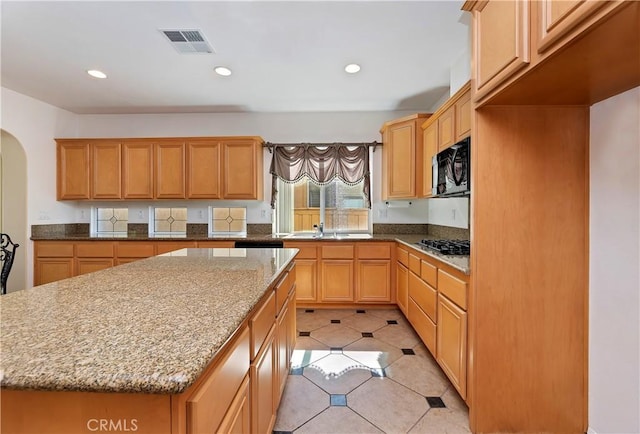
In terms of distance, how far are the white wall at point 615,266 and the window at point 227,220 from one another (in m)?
3.81

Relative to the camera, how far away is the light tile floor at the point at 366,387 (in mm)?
1718

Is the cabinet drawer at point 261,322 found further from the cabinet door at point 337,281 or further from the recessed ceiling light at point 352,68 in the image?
the recessed ceiling light at point 352,68

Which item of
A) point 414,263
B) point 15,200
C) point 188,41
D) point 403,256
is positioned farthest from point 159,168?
point 414,263

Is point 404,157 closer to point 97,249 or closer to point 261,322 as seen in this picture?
point 261,322

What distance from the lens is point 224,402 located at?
0.84 metres

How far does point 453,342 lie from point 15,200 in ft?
17.0

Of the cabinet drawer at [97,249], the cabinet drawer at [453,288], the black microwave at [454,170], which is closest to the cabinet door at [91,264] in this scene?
the cabinet drawer at [97,249]

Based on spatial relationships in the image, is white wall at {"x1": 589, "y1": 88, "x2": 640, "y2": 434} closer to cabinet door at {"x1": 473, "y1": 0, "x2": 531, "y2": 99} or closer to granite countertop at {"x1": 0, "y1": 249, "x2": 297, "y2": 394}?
cabinet door at {"x1": 473, "y1": 0, "x2": 531, "y2": 99}

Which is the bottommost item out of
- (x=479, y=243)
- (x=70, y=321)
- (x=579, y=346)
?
(x=579, y=346)

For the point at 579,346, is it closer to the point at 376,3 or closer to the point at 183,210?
the point at 376,3

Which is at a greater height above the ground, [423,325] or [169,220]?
[169,220]

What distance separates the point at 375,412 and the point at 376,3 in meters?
2.72

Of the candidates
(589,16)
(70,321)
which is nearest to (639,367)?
(589,16)

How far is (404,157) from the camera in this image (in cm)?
355
